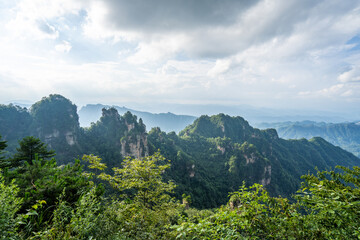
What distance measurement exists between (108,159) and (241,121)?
157 meters

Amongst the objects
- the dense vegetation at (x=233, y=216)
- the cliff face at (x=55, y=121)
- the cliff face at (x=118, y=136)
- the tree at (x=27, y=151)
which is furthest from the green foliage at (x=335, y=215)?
the cliff face at (x=55, y=121)

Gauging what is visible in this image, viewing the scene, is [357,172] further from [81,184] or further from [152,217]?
[81,184]

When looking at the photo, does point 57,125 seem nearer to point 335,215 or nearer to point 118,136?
point 118,136

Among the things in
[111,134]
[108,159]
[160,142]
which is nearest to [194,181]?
[160,142]

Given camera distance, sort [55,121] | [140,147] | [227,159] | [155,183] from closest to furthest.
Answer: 1. [155,183]
2. [140,147]
3. [55,121]
4. [227,159]

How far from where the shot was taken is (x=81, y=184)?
698cm

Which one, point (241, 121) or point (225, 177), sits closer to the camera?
point (225, 177)

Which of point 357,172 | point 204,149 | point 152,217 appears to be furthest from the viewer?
point 204,149

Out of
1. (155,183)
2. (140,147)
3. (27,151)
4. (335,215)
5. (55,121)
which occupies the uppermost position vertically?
(335,215)

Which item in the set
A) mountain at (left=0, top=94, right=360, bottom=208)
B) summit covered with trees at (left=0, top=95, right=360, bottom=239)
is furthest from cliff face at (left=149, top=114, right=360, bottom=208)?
summit covered with trees at (left=0, top=95, right=360, bottom=239)

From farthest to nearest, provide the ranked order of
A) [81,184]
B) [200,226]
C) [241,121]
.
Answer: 1. [241,121]
2. [81,184]
3. [200,226]

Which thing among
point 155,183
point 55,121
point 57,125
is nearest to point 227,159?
point 57,125

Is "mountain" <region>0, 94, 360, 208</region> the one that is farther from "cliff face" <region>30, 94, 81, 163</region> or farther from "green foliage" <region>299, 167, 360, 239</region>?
"green foliage" <region>299, 167, 360, 239</region>

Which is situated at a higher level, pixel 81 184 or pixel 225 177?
pixel 81 184
